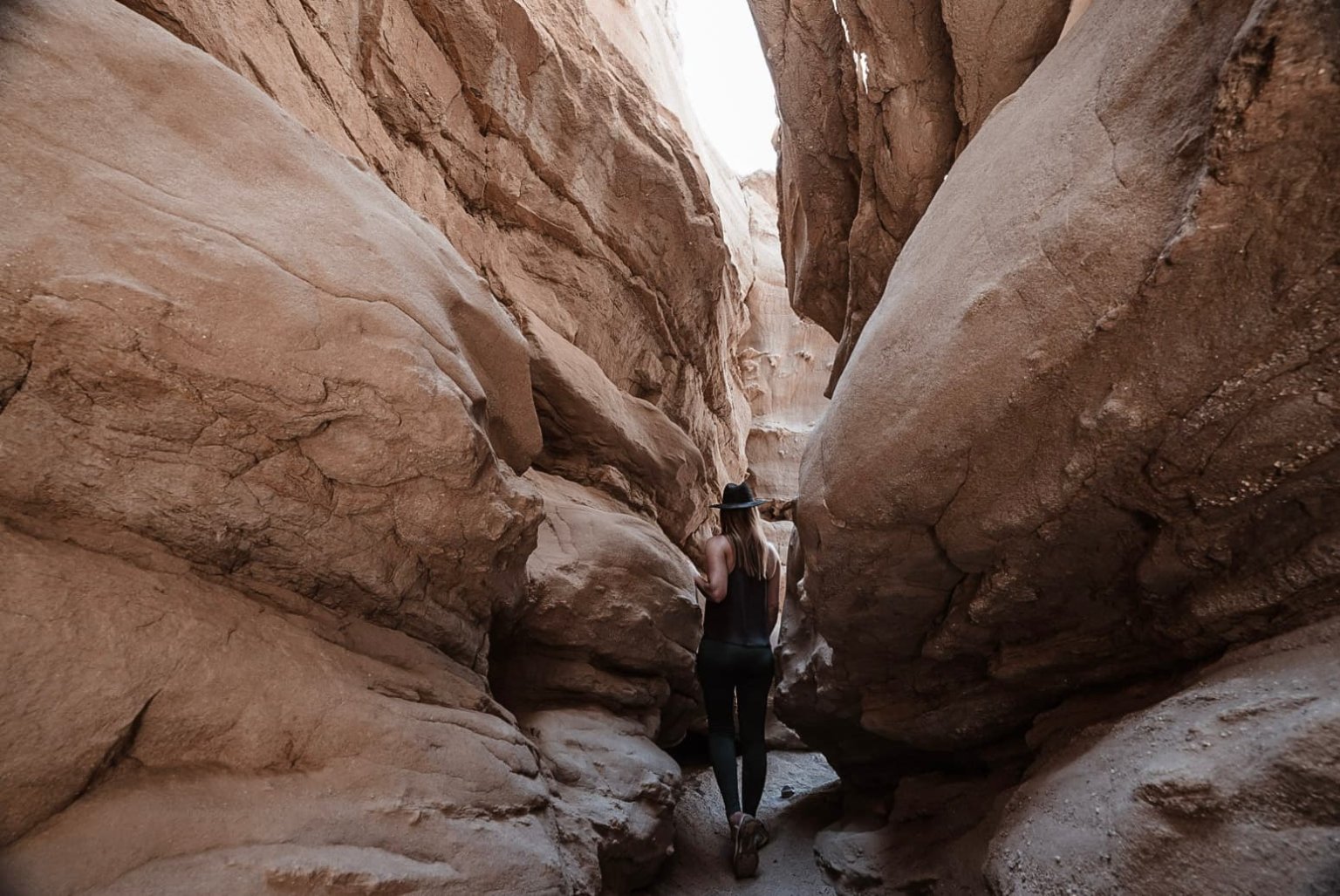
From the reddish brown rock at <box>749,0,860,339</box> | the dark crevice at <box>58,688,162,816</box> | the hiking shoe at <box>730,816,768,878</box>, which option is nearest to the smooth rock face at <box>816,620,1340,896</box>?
the hiking shoe at <box>730,816,768,878</box>

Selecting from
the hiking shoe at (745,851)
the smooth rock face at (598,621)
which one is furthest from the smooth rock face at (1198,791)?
the smooth rock face at (598,621)

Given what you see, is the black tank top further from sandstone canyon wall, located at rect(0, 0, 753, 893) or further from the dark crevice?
the dark crevice

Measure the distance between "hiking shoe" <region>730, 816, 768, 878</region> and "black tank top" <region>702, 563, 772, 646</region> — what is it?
3.76ft

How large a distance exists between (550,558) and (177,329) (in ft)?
8.78

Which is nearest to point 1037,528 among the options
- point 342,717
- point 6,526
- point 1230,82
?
point 1230,82

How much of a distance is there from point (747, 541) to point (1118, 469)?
114 inches

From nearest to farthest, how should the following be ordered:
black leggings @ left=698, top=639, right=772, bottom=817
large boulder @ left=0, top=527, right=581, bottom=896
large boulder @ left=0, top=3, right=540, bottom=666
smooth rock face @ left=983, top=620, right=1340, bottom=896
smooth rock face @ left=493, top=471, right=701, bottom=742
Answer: smooth rock face @ left=983, top=620, right=1340, bottom=896 → large boulder @ left=0, top=527, right=581, bottom=896 → large boulder @ left=0, top=3, right=540, bottom=666 → smooth rock face @ left=493, top=471, right=701, bottom=742 → black leggings @ left=698, top=639, right=772, bottom=817

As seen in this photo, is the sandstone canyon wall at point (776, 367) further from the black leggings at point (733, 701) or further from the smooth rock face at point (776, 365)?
the black leggings at point (733, 701)

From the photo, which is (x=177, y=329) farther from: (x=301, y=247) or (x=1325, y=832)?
(x=1325, y=832)


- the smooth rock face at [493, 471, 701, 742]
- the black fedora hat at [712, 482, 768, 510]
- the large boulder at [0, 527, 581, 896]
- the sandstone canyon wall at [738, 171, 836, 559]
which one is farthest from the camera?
the sandstone canyon wall at [738, 171, 836, 559]

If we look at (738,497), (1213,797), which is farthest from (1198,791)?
(738,497)

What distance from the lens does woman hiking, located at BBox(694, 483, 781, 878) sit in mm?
4641

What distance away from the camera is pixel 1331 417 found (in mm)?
1924

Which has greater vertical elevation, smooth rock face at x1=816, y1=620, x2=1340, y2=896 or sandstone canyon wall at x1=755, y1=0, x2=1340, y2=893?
sandstone canyon wall at x1=755, y1=0, x2=1340, y2=893
